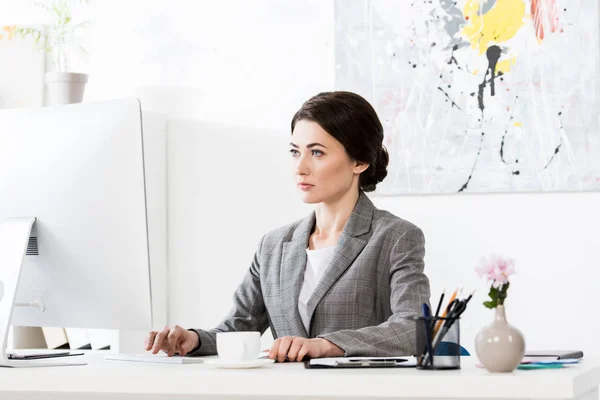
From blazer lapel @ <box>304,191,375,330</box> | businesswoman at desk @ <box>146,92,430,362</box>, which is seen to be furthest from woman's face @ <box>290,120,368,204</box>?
blazer lapel @ <box>304,191,375,330</box>

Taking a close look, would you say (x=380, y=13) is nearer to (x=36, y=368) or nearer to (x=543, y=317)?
(x=543, y=317)

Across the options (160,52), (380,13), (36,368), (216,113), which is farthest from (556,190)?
(36,368)

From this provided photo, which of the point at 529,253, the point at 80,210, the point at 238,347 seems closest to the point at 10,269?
the point at 80,210

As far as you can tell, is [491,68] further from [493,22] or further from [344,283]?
[344,283]

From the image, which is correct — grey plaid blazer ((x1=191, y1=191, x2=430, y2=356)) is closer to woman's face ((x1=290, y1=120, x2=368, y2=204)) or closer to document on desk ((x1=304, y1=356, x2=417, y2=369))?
woman's face ((x1=290, y1=120, x2=368, y2=204))

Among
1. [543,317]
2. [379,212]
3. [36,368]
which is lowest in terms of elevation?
[543,317]

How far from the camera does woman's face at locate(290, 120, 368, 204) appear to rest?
2.19 meters

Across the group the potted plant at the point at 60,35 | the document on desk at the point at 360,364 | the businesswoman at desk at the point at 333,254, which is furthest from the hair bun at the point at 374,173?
the potted plant at the point at 60,35

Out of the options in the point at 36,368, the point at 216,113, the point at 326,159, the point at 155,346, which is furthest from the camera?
the point at 216,113

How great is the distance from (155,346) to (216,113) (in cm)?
195

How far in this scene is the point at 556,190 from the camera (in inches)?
124

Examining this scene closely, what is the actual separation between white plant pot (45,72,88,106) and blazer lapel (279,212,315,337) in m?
1.73

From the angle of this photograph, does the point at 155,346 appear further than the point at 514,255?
No

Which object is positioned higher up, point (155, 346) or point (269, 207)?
point (269, 207)
